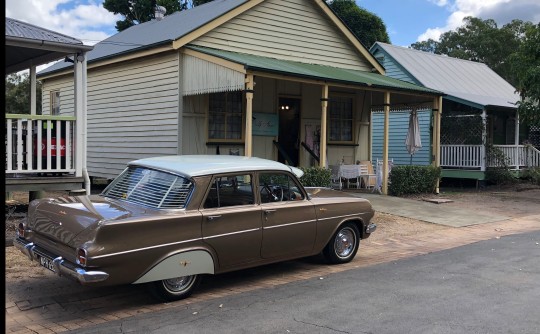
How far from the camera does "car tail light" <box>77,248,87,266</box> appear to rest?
15.4ft

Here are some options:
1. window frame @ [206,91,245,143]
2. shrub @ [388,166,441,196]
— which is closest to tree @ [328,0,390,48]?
shrub @ [388,166,441,196]

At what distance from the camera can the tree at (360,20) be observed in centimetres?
3547

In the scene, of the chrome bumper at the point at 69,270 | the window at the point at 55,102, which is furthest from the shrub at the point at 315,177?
the window at the point at 55,102

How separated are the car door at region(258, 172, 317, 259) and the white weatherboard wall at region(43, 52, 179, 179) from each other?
274 inches

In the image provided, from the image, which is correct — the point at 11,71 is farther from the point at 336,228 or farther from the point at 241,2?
the point at 336,228

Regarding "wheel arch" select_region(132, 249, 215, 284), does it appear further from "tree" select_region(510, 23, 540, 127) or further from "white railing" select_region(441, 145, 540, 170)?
"white railing" select_region(441, 145, 540, 170)

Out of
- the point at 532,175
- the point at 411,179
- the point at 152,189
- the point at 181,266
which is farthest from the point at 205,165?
the point at 532,175

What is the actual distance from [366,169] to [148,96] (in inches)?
276

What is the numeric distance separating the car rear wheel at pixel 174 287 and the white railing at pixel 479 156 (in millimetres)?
15728

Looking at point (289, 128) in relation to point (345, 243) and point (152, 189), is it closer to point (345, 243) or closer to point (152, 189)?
point (345, 243)

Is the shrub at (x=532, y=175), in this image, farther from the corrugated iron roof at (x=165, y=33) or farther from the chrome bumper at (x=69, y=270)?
the chrome bumper at (x=69, y=270)

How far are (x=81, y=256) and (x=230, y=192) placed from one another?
1.86 meters

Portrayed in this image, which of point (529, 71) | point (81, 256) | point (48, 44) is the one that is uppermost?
point (529, 71)

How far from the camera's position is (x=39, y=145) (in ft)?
30.1
